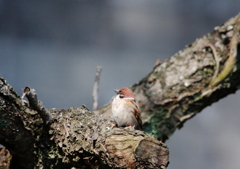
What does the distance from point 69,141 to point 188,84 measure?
5.88 feet

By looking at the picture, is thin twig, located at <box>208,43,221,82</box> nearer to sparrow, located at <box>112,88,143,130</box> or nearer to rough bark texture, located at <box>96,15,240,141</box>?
rough bark texture, located at <box>96,15,240,141</box>

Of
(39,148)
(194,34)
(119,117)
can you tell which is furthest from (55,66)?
(39,148)

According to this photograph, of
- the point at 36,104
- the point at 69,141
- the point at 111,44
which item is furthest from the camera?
the point at 111,44

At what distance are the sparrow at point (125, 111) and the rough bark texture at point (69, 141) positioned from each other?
463 millimetres

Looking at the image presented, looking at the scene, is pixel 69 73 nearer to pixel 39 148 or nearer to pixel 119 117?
pixel 119 117

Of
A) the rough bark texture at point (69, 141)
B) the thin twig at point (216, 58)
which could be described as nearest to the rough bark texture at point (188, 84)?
the thin twig at point (216, 58)

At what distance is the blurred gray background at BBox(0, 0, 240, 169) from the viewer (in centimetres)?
527

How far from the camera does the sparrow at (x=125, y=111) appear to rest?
8.75ft

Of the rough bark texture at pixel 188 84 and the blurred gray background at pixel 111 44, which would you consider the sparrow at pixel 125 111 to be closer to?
the rough bark texture at pixel 188 84

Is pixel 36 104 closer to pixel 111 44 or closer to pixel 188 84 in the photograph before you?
pixel 188 84

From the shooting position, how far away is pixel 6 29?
5.17 metres

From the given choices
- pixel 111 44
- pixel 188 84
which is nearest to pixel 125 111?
pixel 188 84

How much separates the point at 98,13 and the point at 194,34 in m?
1.82

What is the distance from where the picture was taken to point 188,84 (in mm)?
3414
